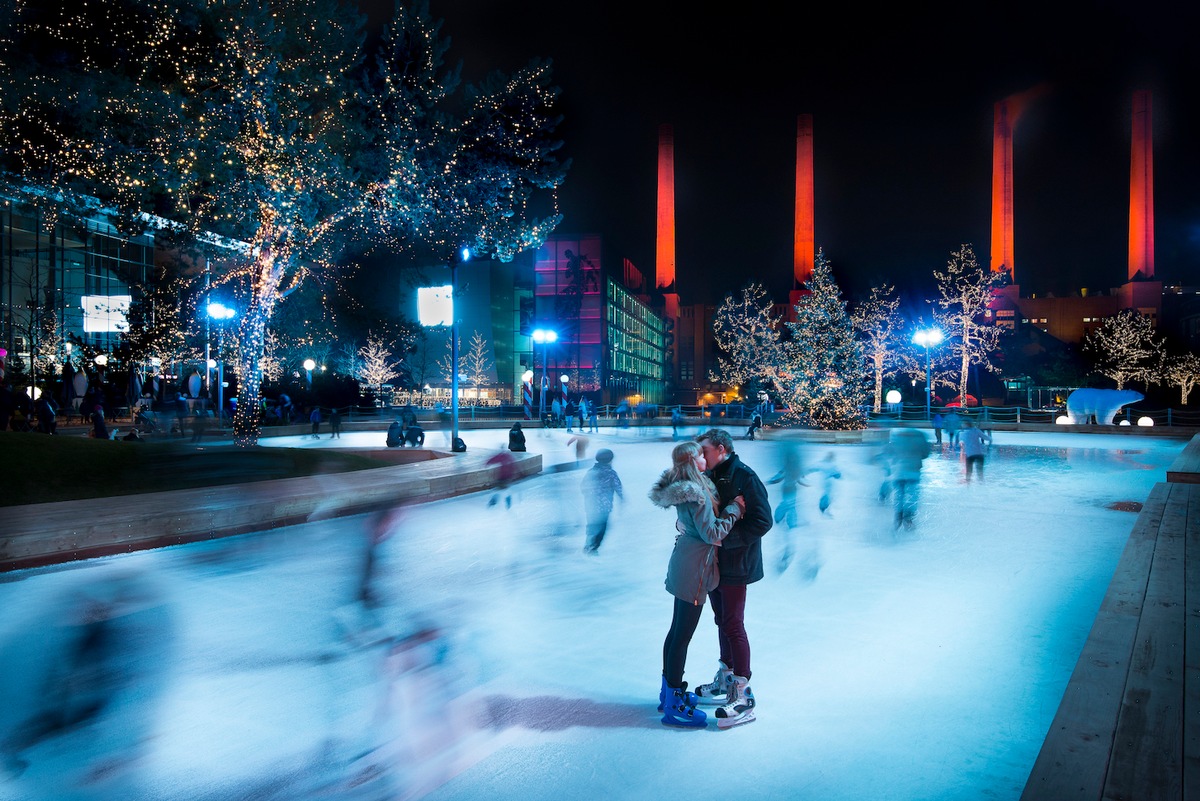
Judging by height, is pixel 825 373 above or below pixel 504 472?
above

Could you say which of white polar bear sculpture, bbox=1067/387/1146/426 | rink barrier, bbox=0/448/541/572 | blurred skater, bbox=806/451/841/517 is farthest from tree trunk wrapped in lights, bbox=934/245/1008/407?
rink barrier, bbox=0/448/541/572

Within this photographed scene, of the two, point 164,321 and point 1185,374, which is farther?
point 1185,374

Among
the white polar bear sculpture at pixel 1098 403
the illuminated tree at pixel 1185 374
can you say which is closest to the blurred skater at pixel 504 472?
the white polar bear sculpture at pixel 1098 403

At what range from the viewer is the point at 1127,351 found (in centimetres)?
6362

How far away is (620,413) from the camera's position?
157ft

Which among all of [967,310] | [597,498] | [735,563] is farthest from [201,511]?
[967,310]

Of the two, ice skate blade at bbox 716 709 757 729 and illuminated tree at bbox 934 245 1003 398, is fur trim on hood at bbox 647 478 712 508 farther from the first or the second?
illuminated tree at bbox 934 245 1003 398

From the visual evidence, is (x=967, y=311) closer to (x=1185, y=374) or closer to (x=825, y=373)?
(x=1185, y=374)

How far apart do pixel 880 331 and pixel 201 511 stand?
185 feet

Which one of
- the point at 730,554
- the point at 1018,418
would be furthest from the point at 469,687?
the point at 1018,418

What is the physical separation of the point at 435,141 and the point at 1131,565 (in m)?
16.4

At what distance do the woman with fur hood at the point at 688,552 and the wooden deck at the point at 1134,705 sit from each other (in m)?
1.67

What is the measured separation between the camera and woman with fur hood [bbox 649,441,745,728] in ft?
13.2

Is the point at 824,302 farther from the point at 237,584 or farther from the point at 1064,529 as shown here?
the point at 237,584
